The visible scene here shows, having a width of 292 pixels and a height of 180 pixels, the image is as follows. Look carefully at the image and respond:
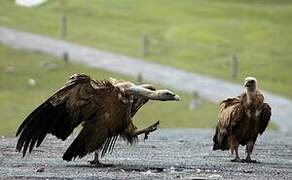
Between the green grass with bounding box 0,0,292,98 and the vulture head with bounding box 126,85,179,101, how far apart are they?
25137 millimetres

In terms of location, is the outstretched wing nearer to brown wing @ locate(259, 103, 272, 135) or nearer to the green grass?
brown wing @ locate(259, 103, 272, 135)

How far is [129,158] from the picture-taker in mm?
16719

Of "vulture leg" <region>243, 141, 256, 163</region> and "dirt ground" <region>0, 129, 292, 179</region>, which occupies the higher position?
Answer: "vulture leg" <region>243, 141, 256, 163</region>

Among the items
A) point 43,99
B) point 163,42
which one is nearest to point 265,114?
point 43,99

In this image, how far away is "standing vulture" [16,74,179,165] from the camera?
14.5 meters

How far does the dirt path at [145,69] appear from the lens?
36219mm

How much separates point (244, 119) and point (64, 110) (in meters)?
3.53

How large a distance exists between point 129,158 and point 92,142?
233cm

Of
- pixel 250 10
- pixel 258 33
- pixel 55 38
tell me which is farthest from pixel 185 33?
pixel 250 10

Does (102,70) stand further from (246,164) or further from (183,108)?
(246,164)

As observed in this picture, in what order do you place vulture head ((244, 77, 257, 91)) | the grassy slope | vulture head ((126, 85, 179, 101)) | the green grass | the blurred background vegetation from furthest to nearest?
the green grass, the blurred background vegetation, the grassy slope, vulture head ((244, 77, 257, 91)), vulture head ((126, 85, 179, 101))

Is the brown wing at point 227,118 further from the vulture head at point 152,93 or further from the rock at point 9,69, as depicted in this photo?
the rock at point 9,69

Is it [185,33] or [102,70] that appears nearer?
[102,70]

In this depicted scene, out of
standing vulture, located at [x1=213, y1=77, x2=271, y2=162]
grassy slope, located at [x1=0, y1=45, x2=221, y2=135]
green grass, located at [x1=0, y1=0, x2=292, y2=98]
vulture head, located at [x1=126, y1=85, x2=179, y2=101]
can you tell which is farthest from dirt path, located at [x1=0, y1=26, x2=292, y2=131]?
vulture head, located at [x1=126, y1=85, x2=179, y2=101]
